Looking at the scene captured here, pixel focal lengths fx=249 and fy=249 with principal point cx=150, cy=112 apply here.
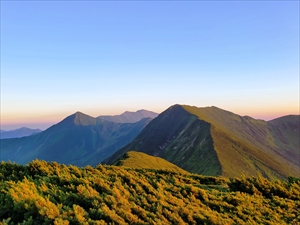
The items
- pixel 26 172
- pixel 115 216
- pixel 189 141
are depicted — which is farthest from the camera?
pixel 189 141

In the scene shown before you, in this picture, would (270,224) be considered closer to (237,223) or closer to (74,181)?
(237,223)

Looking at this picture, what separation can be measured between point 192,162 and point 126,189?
141 metres

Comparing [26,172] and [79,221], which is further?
[26,172]

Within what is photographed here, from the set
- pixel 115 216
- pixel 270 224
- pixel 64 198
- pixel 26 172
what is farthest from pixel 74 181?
pixel 270 224

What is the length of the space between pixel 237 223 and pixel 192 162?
465 ft

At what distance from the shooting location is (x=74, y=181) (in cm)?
1978

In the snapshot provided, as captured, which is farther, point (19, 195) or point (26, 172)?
point (26, 172)

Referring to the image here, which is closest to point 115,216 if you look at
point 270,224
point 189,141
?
point 270,224

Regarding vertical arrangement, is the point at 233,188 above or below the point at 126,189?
below

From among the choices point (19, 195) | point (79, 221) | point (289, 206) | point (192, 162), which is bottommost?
point (192, 162)

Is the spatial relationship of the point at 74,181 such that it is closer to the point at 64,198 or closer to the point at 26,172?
the point at 64,198

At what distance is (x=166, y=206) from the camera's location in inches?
684

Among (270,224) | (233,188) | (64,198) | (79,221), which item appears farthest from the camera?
(233,188)

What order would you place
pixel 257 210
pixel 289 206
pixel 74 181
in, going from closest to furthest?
pixel 74 181, pixel 257 210, pixel 289 206
